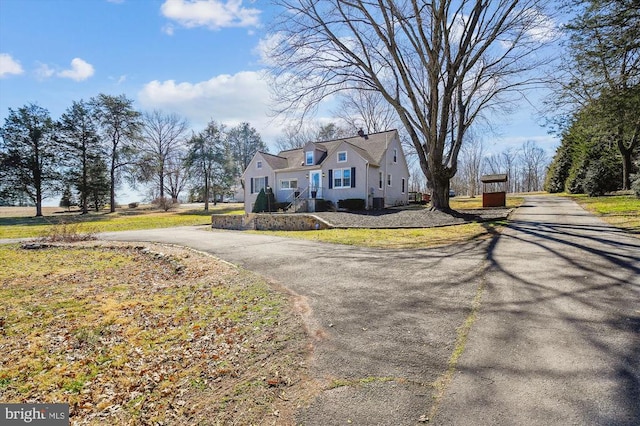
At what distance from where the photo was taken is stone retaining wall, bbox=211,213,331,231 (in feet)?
53.6

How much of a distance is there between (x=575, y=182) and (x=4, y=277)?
44182mm

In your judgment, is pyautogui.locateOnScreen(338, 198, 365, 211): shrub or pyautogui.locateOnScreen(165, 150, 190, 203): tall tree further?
pyautogui.locateOnScreen(165, 150, 190, 203): tall tree

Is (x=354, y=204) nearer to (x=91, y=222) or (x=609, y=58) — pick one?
(x=609, y=58)

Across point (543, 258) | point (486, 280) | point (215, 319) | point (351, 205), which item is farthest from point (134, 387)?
point (351, 205)

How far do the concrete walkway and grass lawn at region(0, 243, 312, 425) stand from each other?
1601 millimetres

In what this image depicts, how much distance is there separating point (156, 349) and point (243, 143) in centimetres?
5187

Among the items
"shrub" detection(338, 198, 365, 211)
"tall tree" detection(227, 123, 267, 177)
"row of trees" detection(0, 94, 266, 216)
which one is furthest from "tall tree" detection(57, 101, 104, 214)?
"shrub" detection(338, 198, 365, 211)

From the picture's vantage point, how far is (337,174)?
79.9ft

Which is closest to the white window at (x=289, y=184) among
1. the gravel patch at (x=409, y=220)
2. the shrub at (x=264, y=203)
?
the shrub at (x=264, y=203)

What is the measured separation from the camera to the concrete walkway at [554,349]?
230 cm

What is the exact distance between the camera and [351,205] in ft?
73.9

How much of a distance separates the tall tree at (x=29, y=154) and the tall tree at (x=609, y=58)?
47.9 metres

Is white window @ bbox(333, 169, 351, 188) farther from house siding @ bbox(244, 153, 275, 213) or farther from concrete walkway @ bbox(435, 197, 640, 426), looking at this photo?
concrete walkway @ bbox(435, 197, 640, 426)

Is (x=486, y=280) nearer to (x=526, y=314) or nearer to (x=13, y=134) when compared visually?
(x=526, y=314)
